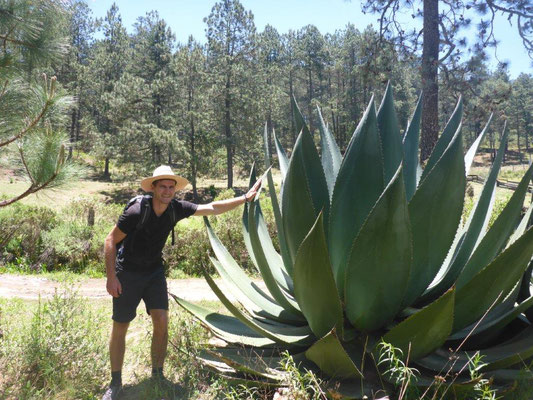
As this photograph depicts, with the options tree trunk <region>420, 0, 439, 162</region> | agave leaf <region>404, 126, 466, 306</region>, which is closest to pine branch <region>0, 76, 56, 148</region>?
agave leaf <region>404, 126, 466, 306</region>

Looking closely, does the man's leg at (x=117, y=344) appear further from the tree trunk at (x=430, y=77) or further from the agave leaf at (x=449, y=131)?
the tree trunk at (x=430, y=77)

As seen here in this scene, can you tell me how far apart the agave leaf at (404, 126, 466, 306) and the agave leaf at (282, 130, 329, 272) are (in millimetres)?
489

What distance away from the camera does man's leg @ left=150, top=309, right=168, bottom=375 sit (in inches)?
128

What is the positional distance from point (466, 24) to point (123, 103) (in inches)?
878

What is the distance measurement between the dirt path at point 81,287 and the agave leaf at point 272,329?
3491 millimetres

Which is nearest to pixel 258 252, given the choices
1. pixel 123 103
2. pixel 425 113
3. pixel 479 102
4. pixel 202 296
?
pixel 202 296

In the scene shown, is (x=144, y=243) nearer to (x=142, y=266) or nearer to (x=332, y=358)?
(x=142, y=266)

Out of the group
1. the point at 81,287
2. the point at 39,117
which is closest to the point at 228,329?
the point at 39,117

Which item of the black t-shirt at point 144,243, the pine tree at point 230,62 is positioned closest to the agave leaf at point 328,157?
the black t-shirt at point 144,243

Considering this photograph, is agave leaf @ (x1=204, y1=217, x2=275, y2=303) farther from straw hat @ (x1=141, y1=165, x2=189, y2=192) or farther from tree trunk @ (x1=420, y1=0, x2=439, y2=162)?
tree trunk @ (x1=420, y1=0, x2=439, y2=162)

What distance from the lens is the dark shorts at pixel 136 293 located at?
3176 mm

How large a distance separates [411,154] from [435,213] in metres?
0.80

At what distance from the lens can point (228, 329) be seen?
289 centimetres

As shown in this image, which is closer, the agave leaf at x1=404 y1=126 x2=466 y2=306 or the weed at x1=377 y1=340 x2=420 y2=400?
the weed at x1=377 y1=340 x2=420 y2=400
